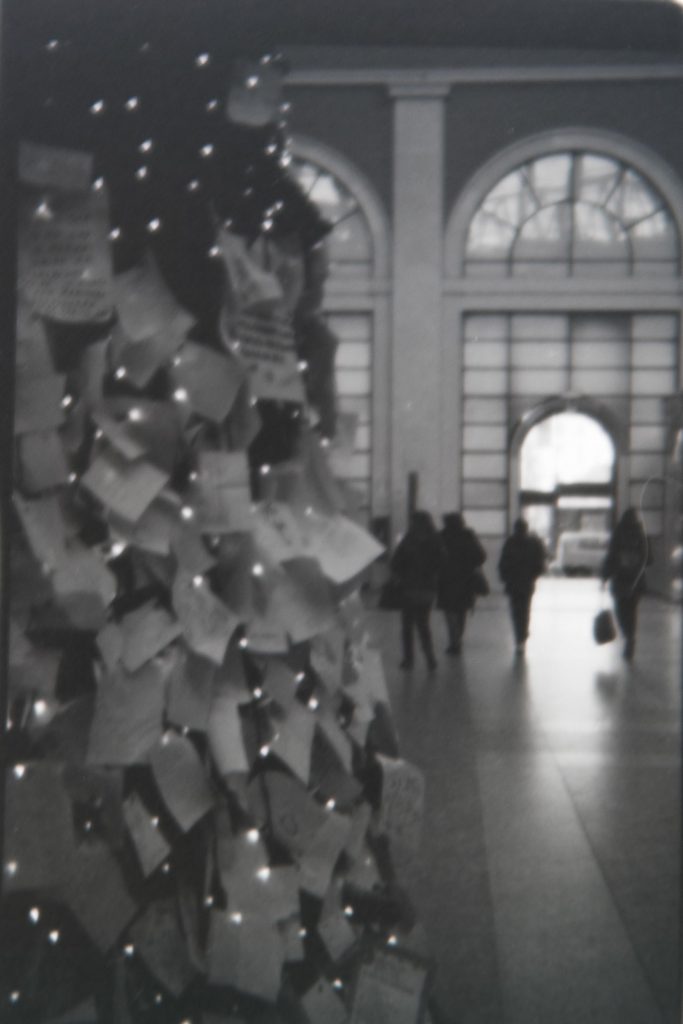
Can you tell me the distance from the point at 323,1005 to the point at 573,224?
1654 millimetres

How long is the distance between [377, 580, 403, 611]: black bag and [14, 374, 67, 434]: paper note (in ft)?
2.45

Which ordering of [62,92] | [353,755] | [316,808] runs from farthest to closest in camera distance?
1. [353,755]
2. [316,808]
3. [62,92]

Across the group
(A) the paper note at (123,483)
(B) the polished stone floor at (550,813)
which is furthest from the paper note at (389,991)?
(A) the paper note at (123,483)

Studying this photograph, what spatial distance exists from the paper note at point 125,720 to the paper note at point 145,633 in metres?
0.03

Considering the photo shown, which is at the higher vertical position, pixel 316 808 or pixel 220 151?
pixel 220 151

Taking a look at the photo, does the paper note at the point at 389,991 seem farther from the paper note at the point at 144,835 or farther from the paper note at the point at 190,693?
the paper note at the point at 190,693

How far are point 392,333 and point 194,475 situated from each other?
56 cm

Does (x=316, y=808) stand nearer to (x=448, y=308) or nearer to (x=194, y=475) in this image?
(x=194, y=475)

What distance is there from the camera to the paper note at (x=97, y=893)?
6.96ft

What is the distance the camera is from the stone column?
2402mm

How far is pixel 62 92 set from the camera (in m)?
2.11

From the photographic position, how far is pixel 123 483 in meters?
2.10

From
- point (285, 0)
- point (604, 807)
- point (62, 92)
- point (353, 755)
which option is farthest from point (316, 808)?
point (285, 0)

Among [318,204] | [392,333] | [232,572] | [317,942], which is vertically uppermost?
[318,204]
